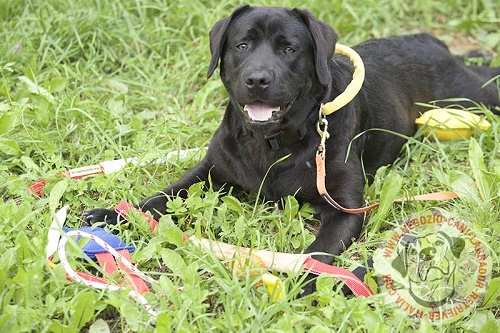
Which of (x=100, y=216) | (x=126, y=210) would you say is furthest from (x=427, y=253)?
(x=100, y=216)

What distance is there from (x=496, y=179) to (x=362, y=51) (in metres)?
1.23

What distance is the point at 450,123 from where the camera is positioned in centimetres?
423

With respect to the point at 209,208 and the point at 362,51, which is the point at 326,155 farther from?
the point at 362,51

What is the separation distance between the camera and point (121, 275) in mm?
2912

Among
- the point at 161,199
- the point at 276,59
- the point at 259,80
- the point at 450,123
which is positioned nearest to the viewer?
the point at 259,80

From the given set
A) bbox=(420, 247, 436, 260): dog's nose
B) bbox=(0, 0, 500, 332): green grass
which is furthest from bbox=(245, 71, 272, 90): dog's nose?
bbox=(420, 247, 436, 260): dog's nose

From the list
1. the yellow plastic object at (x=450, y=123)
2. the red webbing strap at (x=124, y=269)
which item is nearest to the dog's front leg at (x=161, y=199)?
the red webbing strap at (x=124, y=269)

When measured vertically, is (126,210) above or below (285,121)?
below

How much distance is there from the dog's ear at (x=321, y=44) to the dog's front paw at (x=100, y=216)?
1.20 meters

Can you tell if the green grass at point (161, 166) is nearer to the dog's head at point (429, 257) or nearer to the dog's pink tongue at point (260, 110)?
the dog's head at point (429, 257)

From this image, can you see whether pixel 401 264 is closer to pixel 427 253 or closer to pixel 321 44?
pixel 427 253

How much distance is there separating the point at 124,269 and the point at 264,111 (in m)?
1.00

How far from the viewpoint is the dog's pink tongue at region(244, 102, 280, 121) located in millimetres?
3334

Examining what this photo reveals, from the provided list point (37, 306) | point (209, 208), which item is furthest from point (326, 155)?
point (37, 306)
